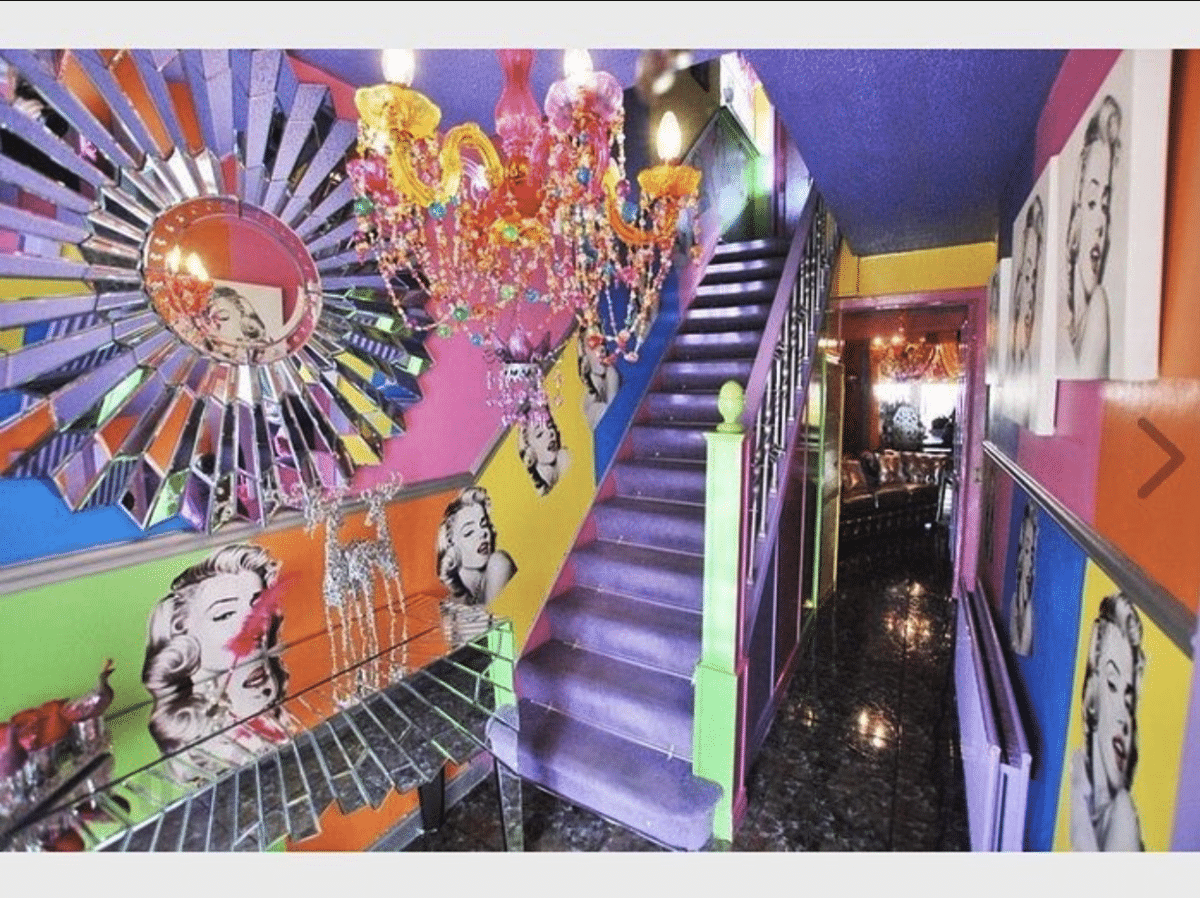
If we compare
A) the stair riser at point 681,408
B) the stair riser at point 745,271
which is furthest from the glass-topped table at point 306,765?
the stair riser at point 745,271

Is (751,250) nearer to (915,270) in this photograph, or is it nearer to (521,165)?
(915,270)

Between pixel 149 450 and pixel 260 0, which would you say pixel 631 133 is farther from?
pixel 149 450

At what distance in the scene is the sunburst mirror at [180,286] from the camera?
3.95ft

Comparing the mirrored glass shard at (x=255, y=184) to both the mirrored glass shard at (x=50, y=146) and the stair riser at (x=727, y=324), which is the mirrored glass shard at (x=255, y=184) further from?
the stair riser at (x=727, y=324)

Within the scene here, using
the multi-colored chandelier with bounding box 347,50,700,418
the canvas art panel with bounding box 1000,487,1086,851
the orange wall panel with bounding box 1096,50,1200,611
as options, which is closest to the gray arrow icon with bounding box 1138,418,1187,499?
the orange wall panel with bounding box 1096,50,1200,611

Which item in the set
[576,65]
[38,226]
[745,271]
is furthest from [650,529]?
[38,226]

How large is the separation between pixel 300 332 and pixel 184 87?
0.65 metres

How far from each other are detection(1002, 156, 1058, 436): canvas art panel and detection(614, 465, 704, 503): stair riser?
154cm

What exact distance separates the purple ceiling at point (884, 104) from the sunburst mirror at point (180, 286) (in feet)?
1.32

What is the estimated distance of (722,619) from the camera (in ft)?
7.35

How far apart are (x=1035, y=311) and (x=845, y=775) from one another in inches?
81.0

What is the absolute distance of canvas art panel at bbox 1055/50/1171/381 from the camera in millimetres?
909

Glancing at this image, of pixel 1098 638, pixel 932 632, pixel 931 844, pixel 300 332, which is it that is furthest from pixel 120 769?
pixel 932 632

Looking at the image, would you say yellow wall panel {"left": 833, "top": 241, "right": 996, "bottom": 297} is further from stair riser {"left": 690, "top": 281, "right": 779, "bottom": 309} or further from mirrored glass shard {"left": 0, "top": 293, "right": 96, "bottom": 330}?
mirrored glass shard {"left": 0, "top": 293, "right": 96, "bottom": 330}
